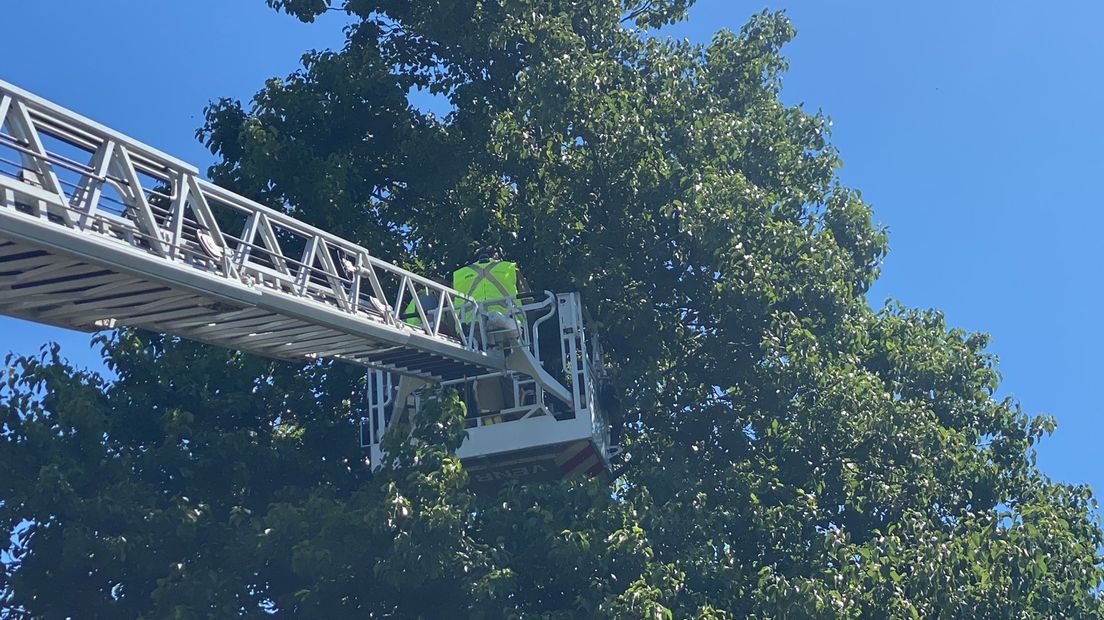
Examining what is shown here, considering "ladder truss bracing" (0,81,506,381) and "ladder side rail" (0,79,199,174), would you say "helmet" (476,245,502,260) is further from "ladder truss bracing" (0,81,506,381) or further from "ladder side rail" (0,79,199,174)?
"ladder side rail" (0,79,199,174)

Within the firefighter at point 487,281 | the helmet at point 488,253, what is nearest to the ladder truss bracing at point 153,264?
the firefighter at point 487,281

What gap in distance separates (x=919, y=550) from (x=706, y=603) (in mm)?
2810

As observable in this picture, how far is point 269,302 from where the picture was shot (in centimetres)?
1302

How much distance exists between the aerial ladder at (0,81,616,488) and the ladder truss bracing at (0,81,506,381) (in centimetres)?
2

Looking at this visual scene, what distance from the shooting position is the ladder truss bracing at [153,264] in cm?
1042

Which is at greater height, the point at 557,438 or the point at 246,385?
the point at 246,385

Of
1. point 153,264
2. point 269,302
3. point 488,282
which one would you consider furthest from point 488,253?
point 153,264

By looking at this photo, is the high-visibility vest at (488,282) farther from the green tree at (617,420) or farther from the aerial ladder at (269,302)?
the green tree at (617,420)

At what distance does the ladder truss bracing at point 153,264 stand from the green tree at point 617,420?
3145mm

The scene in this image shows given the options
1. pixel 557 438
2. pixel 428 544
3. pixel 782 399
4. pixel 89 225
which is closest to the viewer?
pixel 89 225

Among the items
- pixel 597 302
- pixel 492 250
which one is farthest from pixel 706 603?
pixel 492 250

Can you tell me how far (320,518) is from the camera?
17.9m

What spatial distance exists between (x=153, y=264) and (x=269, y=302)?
178 cm

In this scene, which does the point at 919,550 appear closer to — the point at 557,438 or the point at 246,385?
the point at 557,438
